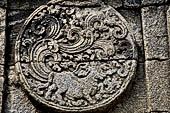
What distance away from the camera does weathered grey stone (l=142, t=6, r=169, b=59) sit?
440 centimetres

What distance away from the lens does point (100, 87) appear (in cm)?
427

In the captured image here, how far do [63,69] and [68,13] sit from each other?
1.99 feet

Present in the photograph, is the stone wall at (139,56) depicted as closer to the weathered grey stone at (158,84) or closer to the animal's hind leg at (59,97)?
the weathered grey stone at (158,84)

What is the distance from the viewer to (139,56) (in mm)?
4461

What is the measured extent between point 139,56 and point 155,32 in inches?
11.3

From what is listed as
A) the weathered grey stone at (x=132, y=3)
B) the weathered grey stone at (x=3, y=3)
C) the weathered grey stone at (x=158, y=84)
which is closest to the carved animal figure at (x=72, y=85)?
the weathered grey stone at (x=158, y=84)

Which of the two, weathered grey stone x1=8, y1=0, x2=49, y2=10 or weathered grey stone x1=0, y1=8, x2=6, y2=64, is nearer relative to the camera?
weathered grey stone x1=0, y1=8, x2=6, y2=64

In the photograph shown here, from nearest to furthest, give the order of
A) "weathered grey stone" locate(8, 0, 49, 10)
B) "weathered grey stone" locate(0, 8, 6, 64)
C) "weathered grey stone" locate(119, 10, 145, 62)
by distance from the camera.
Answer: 1. "weathered grey stone" locate(0, 8, 6, 64)
2. "weathered grey stone" locate(119, 10, 145, 62)
3. "weathered grey stone" locate(8, 0, 49, 10)

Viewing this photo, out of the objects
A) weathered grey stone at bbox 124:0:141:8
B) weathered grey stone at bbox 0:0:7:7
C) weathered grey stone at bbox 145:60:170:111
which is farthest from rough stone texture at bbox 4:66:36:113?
weathered grey stone at bbox 124:0:141:8

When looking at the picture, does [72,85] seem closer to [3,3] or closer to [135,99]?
[135,99]

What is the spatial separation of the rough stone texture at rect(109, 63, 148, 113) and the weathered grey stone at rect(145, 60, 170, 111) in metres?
0.07

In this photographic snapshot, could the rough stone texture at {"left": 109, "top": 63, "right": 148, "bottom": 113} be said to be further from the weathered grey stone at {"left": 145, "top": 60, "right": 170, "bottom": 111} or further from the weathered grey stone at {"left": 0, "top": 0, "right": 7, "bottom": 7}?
the weathered grey stone at {"left": 0, "top": 0, "right": 7, "bottom": 7}

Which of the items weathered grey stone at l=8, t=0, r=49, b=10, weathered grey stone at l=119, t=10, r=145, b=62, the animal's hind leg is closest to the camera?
the animal's hind leg

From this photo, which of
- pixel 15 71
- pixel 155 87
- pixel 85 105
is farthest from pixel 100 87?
pixel 15 71
